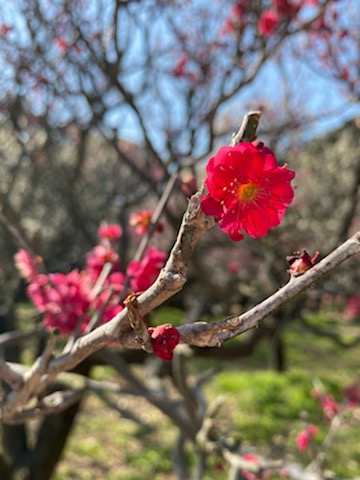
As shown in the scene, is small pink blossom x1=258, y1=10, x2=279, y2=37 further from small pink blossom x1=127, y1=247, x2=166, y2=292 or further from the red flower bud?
the red flower bud

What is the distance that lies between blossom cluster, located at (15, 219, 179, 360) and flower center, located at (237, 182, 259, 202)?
0.64 meters

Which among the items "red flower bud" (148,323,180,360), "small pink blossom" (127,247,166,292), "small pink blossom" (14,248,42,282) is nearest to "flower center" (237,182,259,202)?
"red flower bud" (148,323,180,360)

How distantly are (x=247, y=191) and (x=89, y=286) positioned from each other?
4.20ft

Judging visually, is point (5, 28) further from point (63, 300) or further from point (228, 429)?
point (228, 429)

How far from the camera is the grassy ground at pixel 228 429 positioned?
5.52m

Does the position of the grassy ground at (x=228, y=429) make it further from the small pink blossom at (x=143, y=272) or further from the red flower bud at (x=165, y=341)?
the red flower bud at (x=165, y=341)

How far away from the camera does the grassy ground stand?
18.1 feet

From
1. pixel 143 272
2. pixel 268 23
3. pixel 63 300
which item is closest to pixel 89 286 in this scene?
pixel 63 300

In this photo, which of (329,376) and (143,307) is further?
(329,376)

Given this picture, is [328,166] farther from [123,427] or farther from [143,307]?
[143,307]

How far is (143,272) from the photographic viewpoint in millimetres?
1826

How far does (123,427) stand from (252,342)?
2370 mm

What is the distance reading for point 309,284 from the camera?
0.92 metres

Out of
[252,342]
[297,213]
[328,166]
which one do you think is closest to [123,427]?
[252,342]
